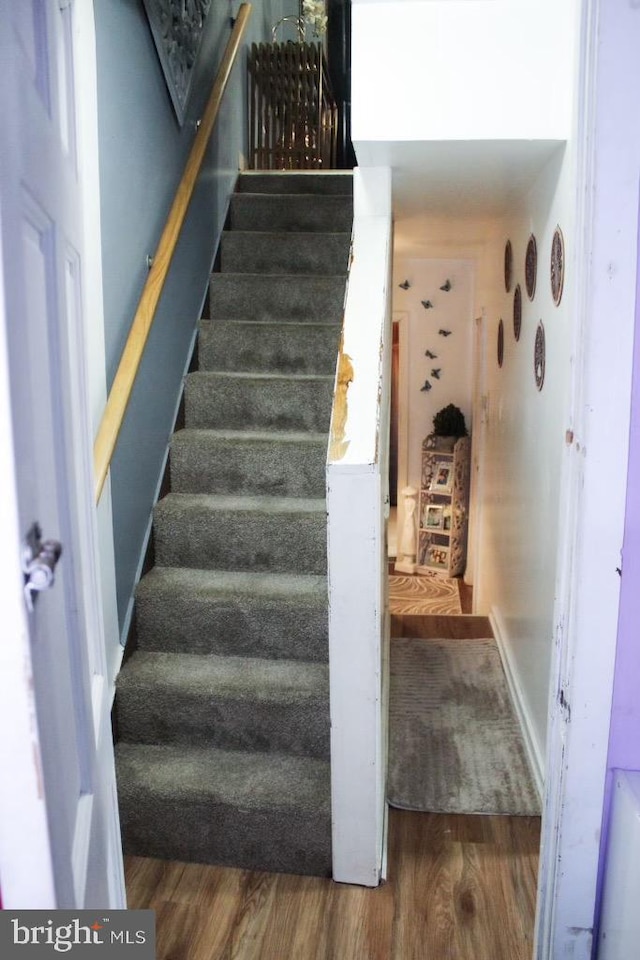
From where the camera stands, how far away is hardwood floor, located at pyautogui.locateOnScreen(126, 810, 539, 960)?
6.88ft

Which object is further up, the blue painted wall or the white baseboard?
the blue painted wall

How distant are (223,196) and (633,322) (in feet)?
11.6

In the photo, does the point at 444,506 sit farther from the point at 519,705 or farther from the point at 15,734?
the point at 15,734

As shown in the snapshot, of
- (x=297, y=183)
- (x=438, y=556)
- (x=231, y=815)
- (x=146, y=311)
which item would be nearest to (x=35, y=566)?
(x=231, y=815)

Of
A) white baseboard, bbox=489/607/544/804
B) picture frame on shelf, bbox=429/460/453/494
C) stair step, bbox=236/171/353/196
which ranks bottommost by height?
white baseboard, bbox=489/607/544/804

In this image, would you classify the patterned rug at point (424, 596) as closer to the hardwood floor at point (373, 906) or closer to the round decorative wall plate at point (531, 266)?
the round decorative wall plate at point (531, 266)

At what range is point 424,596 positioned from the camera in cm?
580

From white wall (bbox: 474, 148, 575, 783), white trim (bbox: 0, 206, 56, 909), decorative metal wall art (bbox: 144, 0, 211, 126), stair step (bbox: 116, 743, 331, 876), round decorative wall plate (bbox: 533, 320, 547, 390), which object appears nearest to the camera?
white trim (bbox: 0, 206, 56, 909)

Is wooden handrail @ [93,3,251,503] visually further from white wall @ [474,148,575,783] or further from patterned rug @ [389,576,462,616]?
patterned rug @ [389,576,462,616]

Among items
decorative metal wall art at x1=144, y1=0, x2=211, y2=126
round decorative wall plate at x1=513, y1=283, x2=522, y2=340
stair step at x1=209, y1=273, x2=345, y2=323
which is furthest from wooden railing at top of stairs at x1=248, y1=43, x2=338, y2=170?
round decorative wall plate at x1=513, y1=283, x2=522, y2=340

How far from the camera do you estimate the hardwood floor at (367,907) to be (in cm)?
210

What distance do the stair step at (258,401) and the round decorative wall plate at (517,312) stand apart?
948 mm

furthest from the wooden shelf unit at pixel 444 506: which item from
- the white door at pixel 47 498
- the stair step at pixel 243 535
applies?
the white door at pixel 47 498

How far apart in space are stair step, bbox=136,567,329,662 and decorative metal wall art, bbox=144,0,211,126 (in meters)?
2.05
